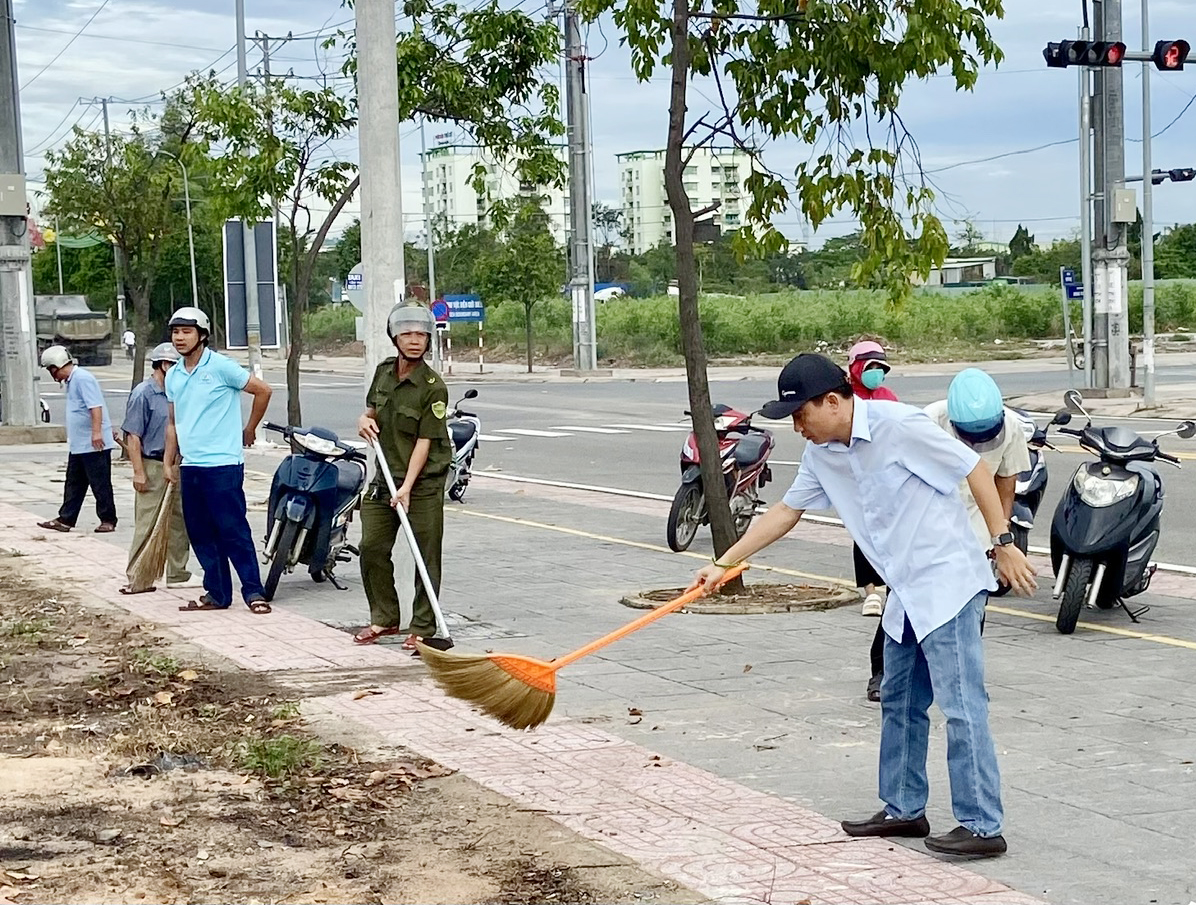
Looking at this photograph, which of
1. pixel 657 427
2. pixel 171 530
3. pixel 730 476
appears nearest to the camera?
pixel 171 530

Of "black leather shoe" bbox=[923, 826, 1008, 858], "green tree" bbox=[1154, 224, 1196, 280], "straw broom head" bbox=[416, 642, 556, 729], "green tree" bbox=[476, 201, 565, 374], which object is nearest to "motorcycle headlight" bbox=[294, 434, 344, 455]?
"straw broom head" bbox=[416, 642, 556, 729]

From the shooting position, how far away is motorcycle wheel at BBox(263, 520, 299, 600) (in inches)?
432

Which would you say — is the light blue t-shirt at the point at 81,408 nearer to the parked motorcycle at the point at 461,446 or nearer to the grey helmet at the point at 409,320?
the parked motorcycle at the point at 461,446

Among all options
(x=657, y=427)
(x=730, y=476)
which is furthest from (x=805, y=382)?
(x=657, y=427)

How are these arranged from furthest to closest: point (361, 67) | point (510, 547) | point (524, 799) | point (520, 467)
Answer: point (520, 467)
point (510, 547)
point (361, 67)
point (524, 799)

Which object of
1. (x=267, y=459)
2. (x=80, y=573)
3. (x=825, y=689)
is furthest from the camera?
(x=267, y=459)

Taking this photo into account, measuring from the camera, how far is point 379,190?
998cm

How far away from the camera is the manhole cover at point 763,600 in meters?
10.4

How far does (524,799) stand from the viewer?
6.13 meters

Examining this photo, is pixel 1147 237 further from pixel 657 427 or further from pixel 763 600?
pixel 763 600

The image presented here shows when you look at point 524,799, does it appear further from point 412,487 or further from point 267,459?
point 267,459

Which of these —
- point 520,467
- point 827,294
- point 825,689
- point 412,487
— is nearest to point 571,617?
point 412,487

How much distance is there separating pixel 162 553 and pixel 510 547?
3315mm

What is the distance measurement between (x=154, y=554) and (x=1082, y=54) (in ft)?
47.4
